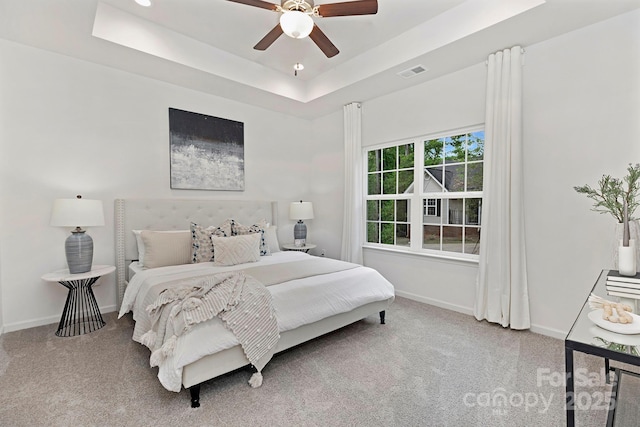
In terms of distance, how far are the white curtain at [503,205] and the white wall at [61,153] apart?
3.51 meters

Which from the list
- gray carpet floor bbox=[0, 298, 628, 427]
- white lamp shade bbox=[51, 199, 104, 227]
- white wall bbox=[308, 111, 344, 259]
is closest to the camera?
→ gray carpet floor bbox=[0, 298, 628, 427]

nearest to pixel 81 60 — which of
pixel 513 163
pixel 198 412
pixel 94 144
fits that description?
pixel 94 144

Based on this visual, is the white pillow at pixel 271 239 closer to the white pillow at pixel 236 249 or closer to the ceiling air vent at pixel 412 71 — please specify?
the white pillow at pixel 236 249

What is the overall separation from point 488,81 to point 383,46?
119 cm

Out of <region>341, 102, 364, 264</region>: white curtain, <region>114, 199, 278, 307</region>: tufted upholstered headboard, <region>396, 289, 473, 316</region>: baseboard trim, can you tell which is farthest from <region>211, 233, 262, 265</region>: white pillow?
<region>396, 289, 473, 316</region>: baseboard trim

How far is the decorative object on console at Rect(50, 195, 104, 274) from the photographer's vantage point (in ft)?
9.21

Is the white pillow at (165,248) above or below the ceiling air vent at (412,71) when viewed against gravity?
below

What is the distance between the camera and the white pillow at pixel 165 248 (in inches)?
123

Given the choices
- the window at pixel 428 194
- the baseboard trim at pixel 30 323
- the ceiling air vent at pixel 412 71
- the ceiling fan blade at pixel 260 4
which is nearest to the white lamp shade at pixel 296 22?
the ceiling fan blade at pixel 260 4

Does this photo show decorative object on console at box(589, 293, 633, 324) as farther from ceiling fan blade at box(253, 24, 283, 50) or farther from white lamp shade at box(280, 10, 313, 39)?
ceiling fan blade at box(253, 24, 283, 50)

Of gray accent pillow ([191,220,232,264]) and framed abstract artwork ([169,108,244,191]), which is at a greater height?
framed abstract artwork ([169,108,244,191])

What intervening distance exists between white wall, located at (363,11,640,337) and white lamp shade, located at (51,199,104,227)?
411 centimetres

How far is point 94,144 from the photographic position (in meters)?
3.34

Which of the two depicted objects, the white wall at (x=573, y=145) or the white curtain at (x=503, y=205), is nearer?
the white wall at (x=573, y=145)
